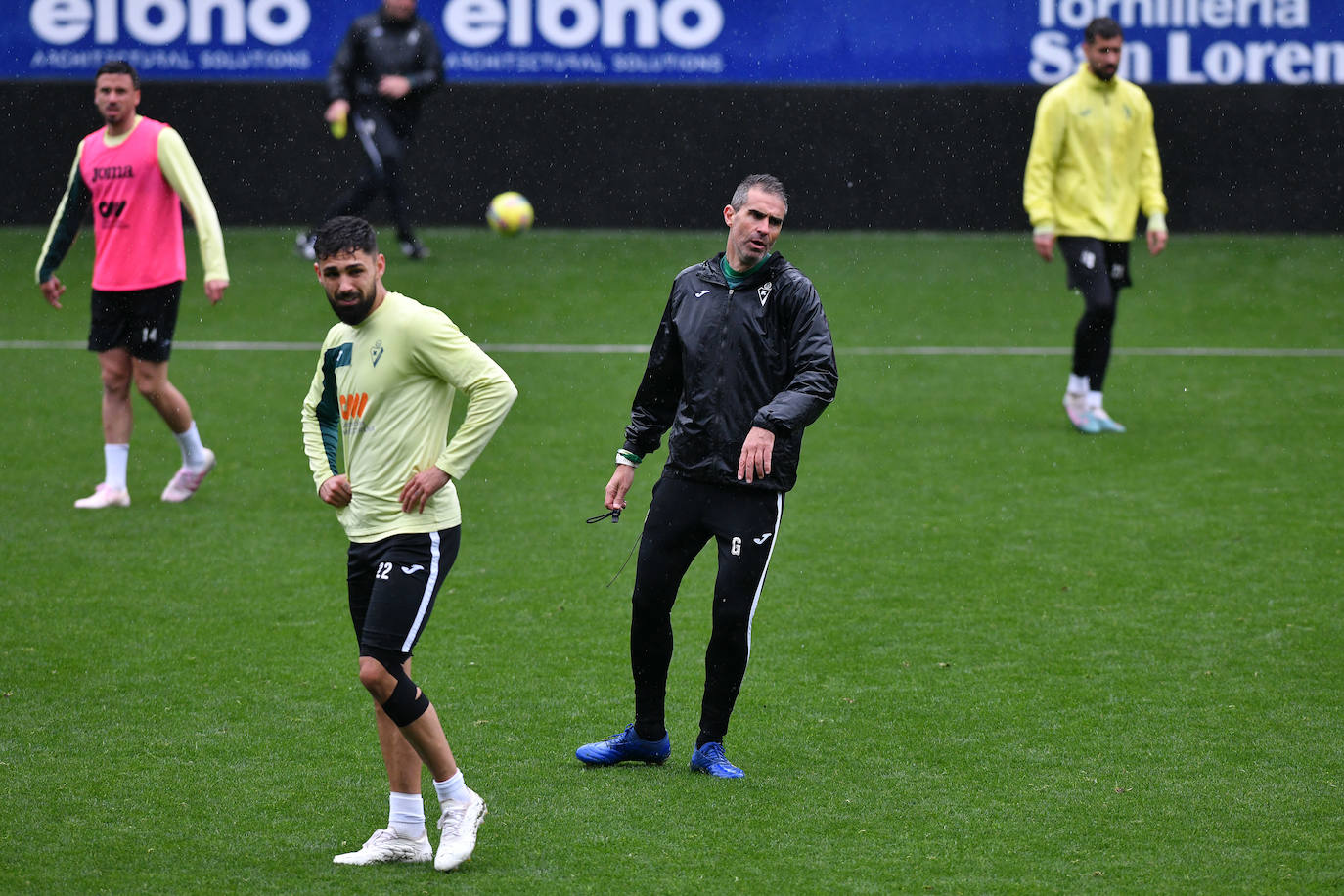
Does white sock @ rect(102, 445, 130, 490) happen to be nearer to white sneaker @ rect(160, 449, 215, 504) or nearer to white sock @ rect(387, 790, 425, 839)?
white sneaker @ rect(160, 449, 215, 504)

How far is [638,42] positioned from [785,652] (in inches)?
478

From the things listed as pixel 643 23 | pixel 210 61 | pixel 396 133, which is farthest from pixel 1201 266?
pixel 210 61

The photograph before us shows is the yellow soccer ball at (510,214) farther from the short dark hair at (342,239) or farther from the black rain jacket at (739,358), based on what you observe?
the short dark hair at (342,239)

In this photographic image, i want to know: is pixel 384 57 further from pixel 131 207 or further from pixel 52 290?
pixel 131 207

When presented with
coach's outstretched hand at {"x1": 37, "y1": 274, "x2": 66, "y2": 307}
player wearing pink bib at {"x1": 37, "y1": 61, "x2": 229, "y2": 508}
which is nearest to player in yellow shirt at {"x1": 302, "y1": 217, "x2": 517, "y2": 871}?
player wearing pink bib at {"x1": 37, "y1": 61, "x2": 229, "y2": 508}

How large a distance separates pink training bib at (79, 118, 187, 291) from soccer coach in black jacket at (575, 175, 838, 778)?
4488 mm

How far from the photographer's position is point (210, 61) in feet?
58.5

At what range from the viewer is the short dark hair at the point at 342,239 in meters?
4.75

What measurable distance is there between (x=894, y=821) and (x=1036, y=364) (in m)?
8.88

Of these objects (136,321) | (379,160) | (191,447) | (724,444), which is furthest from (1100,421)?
(379,160)

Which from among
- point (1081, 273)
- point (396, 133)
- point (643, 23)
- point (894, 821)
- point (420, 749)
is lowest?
point (894, 821)

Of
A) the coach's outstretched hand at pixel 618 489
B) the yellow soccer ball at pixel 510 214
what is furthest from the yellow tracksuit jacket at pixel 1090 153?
the yellow soccer ball at pixel 510 214

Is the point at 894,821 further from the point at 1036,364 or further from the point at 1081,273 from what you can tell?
the point at 1036,364

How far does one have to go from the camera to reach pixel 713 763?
552 cm
